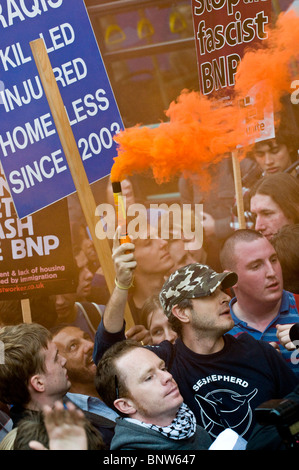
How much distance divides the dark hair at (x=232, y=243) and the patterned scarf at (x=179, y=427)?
3.46 ft

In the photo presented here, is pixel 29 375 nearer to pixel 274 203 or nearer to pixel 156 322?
pixel 156 322

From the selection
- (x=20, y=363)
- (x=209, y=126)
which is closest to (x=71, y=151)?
(x=209, y=126)

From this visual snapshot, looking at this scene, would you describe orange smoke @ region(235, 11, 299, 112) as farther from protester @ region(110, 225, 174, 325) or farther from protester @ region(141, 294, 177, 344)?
protester @ region(141, 294, 177, 344)

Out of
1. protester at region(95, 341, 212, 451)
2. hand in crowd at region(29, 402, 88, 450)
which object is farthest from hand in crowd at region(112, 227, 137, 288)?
hand in crowd at region(29, 402, 88, 450)

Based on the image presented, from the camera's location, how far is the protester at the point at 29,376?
290 cm

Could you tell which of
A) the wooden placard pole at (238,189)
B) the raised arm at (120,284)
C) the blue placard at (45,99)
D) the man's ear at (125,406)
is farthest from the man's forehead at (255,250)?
the man's ear at (125,406)

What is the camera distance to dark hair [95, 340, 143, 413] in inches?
108

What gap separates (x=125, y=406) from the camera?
2689 millimetres

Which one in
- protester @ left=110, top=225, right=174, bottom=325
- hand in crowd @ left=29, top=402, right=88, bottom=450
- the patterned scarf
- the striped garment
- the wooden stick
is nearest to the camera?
hand in crowd @ left=29, top=402, right=88, bottom=450

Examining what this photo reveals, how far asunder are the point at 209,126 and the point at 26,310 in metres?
1.76

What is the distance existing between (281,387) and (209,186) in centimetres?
132

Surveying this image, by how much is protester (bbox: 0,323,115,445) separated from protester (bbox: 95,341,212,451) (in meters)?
0.31

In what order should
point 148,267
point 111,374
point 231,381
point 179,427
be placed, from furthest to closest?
point 148,267, point 231,381, point 111,374, point 179,427

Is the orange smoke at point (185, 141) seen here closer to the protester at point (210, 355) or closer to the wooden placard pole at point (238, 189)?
the wooden placard pole at point (238, 189)
